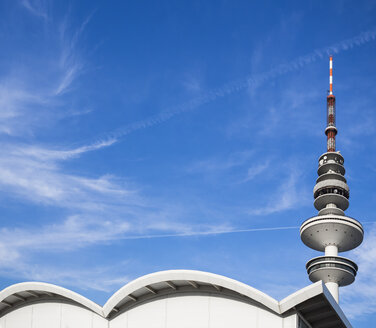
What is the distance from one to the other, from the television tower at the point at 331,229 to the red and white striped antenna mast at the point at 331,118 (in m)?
1.69

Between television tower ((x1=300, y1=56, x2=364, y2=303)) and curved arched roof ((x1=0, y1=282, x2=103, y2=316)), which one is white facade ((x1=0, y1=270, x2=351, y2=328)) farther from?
television tower ((x1=300, y1=56, x2=364, y2=303))

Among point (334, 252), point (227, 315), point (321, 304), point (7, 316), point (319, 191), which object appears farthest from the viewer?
point (319, 191)

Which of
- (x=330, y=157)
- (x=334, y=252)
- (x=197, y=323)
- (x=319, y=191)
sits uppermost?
(x=330, y=157)

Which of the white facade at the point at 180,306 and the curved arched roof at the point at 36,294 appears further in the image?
the curved arched roof at the point at 36,294

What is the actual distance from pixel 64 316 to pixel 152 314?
6.25 m

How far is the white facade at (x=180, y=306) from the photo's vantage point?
2528cm

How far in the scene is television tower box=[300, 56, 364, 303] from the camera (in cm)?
8381

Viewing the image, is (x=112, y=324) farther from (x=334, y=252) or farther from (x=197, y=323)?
(x=334, y=252)

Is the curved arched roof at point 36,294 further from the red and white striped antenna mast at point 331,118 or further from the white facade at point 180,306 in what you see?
the red and white striped antenna mast at point 331,118

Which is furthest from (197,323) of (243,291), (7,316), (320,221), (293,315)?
(320,221)

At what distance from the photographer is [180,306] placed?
2827 cm

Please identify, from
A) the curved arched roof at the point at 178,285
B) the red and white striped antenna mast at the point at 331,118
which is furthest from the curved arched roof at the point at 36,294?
the red and white striped antenna mast at the point at 331,118

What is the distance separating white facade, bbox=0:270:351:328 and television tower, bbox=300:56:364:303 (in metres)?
57.6

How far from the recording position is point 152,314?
28.9 m
